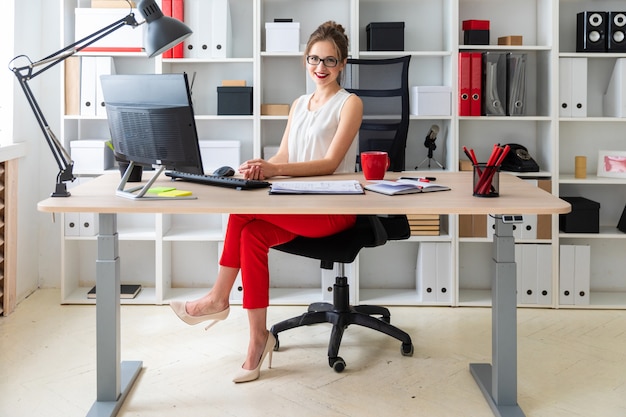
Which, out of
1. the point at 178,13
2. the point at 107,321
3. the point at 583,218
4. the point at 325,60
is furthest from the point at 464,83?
the point at 107,321

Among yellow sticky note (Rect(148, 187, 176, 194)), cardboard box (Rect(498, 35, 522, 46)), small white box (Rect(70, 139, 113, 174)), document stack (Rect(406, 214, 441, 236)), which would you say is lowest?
document stack (Rect(406, 214, 441, 236))

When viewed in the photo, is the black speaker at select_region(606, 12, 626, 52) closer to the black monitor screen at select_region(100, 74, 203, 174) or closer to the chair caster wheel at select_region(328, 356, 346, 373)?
the chair caster wheel at select_region(328, 356, 346, 373)

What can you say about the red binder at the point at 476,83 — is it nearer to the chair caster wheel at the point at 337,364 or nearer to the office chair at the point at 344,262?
the office chair at the point at 344,262

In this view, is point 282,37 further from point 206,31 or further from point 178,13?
point 178,13

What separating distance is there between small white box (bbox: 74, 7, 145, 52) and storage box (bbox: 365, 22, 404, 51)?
1.27 meters

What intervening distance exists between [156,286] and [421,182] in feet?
6.48

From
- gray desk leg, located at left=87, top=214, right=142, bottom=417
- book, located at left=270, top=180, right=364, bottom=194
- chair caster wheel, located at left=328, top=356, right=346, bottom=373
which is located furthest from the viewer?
chair caster wheel, located at left=328, top=356, right=346, bottom=373

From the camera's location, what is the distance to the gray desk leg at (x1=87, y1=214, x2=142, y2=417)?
2.50m

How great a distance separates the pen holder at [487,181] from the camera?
231 centimetres

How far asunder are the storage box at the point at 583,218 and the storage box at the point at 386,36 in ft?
4.25

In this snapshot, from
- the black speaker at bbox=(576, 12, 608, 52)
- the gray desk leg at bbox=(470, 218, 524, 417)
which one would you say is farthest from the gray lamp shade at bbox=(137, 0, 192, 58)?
the black speaker at bbox=(576, 12, 608, 52)

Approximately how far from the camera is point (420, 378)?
2855 millimetres

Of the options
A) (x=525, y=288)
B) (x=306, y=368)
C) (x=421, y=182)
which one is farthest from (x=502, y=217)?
(x=525, y=288)

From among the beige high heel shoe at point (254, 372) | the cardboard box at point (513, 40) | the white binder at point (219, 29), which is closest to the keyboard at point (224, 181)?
the beige high heel shoe at point (254, 372)
